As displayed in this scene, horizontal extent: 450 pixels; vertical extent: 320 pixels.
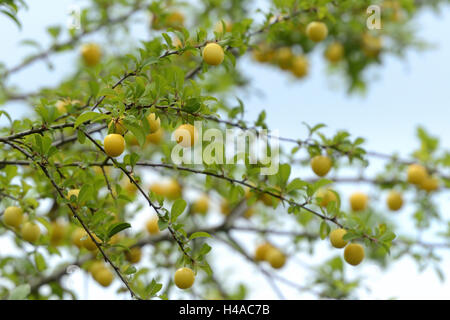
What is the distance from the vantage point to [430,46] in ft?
11.5

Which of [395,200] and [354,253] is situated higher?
[395,200]

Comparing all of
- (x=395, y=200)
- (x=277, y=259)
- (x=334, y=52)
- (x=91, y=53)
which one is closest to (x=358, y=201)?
(x=395, y=200)

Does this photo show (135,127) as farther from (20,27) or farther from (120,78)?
(20,27)

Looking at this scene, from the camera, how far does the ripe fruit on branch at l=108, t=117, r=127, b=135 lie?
110cm

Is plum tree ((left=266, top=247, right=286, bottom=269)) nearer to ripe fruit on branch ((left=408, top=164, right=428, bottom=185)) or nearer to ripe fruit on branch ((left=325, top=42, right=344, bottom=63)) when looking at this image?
ripe fruit on branch ((left=408, top=164, right=428, bottom=185))

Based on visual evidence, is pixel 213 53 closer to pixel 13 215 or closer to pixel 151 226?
pixel 13 215

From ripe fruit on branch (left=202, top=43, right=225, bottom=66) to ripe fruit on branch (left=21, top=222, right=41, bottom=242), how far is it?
2.54 feet

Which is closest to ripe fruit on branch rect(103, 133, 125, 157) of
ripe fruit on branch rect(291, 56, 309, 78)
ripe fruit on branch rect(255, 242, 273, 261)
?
ripe fruit on branch rect(255, 242, 273, 261)

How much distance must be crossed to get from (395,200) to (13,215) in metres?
1.90

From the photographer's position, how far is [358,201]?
2.53m

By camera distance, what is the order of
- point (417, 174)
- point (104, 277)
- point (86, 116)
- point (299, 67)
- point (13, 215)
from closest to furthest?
point (86, 116)
point (13, 215)
point (104, 277)
point (417, 174)
point (299, 67)

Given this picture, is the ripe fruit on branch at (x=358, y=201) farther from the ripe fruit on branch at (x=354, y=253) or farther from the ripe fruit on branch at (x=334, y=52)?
the ripe fruit on branch at (x=334, y=52)
